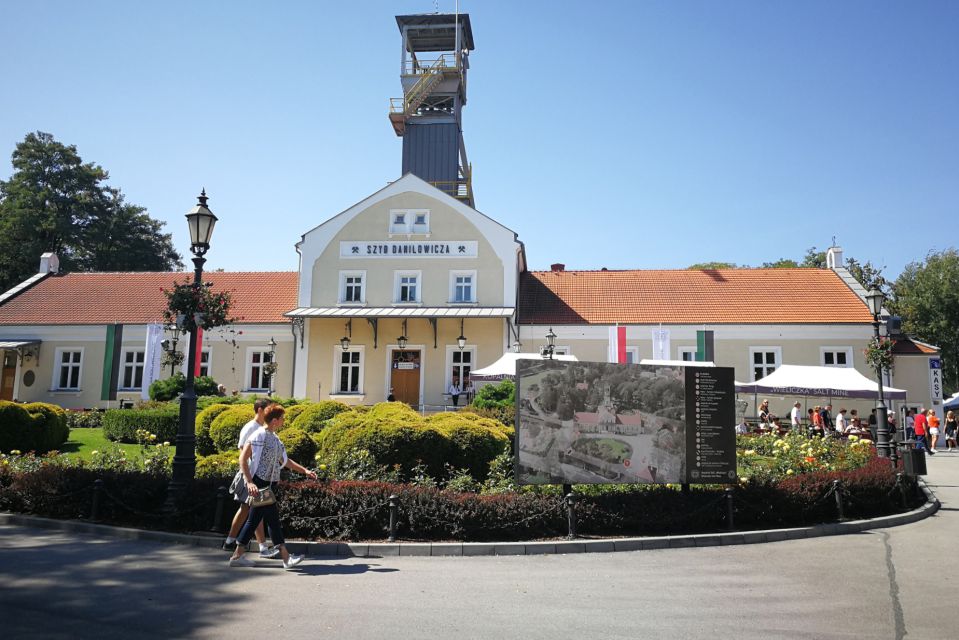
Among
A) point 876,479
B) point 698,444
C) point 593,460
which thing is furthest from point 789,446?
point 593,460

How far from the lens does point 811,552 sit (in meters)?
9.18

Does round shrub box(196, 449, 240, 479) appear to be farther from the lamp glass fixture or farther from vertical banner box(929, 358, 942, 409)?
vertical banner box(929, 358, 942, 409)

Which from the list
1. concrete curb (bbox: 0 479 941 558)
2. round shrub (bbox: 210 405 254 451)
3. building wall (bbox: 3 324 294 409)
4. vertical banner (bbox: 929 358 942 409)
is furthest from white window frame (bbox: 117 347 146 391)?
vertical banner (bbox: 929 358 942 409)

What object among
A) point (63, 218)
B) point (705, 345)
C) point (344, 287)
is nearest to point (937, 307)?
point (705, 345)

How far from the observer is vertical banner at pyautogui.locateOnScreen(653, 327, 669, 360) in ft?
90.0

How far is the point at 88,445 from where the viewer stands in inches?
717

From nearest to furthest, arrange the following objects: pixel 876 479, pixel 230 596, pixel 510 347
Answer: pixel 230 596
pixel 876 479
pixel 510 347

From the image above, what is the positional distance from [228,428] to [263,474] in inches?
286

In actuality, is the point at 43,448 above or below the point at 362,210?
below

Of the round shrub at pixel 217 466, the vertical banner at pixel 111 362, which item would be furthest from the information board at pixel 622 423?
the vertical banner at pixel 111 362

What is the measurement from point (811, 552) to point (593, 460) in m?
3.17

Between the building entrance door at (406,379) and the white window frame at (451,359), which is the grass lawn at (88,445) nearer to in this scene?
the building entrance door at (406,379)

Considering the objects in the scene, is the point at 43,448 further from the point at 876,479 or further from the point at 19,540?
the point at 876,479

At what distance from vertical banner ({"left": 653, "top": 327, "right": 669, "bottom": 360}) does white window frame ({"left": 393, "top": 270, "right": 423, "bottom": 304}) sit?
32.7 ft
